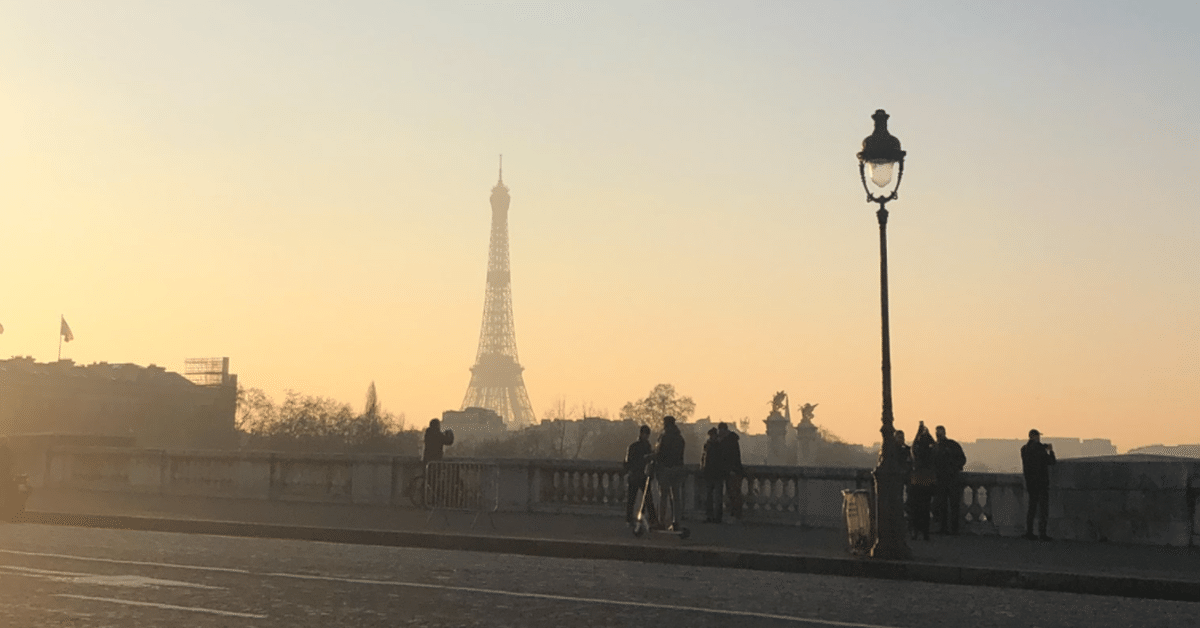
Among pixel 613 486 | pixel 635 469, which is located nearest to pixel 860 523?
pixel 635 469

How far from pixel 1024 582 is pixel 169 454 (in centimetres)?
2412

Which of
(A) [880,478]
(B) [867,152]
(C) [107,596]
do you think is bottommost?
(C) [107,596]

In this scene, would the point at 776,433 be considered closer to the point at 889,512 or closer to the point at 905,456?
the point at 905,456

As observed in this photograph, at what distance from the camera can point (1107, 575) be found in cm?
1647

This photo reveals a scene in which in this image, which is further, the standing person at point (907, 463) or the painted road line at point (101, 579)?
the standing person at point (907, 463)

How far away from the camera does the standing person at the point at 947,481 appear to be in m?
24.6

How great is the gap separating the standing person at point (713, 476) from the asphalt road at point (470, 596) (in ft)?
22.2

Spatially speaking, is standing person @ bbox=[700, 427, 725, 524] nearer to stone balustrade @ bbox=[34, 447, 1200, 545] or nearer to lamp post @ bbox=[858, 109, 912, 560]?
stone balustrade @ bbox=[34, 447, 1200, 545]

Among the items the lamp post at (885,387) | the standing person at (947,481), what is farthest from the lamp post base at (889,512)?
the standing person at (947,481)

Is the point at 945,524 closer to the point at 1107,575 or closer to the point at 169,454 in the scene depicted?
the point at 1107,575

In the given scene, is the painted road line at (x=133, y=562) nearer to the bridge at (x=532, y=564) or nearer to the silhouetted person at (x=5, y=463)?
the bridge at (x=532, y=564)

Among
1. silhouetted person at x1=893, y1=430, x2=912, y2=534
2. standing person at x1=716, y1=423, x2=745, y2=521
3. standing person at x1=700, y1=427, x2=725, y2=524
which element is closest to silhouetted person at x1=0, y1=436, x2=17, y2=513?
standing person at x1=700, y1=427, x2=725, y2=524

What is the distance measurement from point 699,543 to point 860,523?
2.95m

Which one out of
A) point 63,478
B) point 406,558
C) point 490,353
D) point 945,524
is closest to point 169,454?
point 63,478
